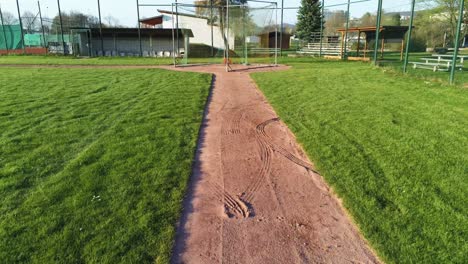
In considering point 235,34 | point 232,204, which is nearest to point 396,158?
point 232,204

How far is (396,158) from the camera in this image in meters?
4.62

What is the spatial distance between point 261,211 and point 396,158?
227cm

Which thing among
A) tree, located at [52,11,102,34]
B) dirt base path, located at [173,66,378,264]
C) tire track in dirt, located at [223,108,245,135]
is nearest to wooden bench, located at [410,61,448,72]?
tire track in dirt, located at [223,108,245,135]

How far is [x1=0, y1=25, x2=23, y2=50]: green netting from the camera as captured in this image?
2977 cm

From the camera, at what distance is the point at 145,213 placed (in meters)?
3.21

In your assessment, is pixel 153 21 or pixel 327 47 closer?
pixel 327 47

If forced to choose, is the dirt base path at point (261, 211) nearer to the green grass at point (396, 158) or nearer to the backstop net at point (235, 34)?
the green grass at point (396, 158)

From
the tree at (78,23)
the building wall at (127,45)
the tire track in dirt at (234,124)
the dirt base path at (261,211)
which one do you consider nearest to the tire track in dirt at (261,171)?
the dirt base path at (261,211)

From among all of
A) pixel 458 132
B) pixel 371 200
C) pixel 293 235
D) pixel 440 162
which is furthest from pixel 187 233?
pixel 458 132

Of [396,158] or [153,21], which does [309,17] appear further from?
[396,158]

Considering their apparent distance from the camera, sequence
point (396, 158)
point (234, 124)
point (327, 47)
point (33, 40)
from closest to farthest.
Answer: point (396, 158) < point (234, 124) < point (327, 47) < point (33, 40)

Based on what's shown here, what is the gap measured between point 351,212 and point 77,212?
2555 mm

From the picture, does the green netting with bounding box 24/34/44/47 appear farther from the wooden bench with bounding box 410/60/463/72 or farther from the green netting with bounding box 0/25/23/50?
the wooden bench with bounding box 410/60/463/72

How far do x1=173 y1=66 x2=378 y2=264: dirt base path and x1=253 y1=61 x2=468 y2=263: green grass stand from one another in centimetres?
22
